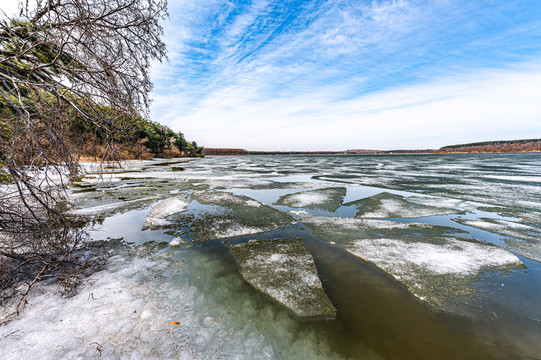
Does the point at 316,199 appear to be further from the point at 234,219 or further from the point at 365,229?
the point at 234,219

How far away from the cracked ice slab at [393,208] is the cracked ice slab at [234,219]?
112 inches

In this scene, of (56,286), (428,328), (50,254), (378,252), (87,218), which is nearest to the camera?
(428,328)

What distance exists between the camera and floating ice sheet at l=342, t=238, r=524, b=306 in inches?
123

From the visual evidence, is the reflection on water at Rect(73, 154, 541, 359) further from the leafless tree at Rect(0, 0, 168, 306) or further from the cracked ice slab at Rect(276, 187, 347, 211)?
the cracked ice slab at Rect(276, 187, 347, 211)

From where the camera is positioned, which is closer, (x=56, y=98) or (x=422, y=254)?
(x=56, y=98)

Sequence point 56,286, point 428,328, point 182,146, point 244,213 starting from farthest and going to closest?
point 182,146 → point 244,213 → point 56,286 → point 428,328

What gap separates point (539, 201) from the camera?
25.9 ft

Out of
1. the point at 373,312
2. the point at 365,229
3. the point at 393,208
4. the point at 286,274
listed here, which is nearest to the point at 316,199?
the point at 393,208

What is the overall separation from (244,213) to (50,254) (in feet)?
14.2

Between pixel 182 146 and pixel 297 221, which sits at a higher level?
pixel 182 146

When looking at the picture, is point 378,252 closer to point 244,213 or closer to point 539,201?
point 244,213

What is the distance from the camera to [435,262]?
383 centimetres

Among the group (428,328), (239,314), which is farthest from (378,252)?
(239,314)

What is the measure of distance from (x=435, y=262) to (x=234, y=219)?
4.81m
